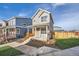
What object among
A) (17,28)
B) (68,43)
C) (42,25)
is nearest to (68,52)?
(68,43)

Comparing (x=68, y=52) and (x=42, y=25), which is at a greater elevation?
(x=42, y=25)

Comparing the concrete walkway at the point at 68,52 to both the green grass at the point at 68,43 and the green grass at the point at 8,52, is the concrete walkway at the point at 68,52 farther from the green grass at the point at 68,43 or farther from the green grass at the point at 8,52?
the green grass at the point at 8,52

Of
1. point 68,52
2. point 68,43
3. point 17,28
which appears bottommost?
point 68,52

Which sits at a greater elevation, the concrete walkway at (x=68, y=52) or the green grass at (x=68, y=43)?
the green grass at (x=68, y=43)

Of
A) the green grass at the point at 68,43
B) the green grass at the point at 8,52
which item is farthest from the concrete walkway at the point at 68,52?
the green grass at the point at 8,52

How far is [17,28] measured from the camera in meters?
2.78

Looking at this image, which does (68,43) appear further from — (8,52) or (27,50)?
(8,52)

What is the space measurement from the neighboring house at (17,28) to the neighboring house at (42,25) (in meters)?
0.10

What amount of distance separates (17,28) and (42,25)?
0.99 feet

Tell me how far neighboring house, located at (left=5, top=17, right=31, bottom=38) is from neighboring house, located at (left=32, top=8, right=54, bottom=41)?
96 mm

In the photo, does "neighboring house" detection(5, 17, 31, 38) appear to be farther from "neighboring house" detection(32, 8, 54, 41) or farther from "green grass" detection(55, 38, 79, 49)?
"green grass" detection(55, 38, 79, 49)

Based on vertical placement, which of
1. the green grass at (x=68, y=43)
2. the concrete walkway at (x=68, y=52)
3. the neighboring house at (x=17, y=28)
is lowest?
the concrete walkway at (x=68, y=52)

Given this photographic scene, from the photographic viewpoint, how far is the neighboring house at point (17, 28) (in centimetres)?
277

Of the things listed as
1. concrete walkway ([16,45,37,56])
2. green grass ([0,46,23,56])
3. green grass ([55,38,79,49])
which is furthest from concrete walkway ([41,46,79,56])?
green grass ([0,46,23,56])
